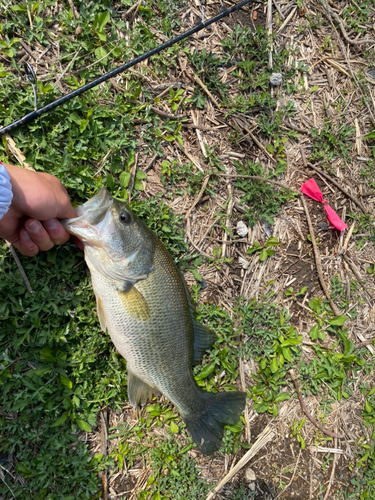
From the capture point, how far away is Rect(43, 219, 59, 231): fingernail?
2.32 m

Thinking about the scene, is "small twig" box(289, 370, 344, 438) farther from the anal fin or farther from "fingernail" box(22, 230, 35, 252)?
"fingernail" box(22, 230, 35, 252)

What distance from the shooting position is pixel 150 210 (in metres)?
2.89

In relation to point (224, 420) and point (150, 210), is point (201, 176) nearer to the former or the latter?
point (150, 210)

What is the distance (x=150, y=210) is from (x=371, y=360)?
2.99 m

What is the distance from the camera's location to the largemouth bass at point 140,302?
2324 millimetres

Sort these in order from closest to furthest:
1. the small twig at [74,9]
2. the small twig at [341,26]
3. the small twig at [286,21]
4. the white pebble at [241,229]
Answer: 1. the small twig at [74,9]
2. the white pebble at [241,229]
3. the small twig at [286,21]
4. the small twig at [341,26]

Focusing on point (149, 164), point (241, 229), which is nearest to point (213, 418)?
point (241, 229)

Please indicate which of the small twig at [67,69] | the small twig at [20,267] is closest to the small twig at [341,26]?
the small twig at [67,69]

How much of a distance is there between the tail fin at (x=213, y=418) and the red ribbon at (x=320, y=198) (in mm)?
2105

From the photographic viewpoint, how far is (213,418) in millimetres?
2818

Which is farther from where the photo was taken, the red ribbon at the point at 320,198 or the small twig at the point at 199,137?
the red ribbon at the point at 320,198

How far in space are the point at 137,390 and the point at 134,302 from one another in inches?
33.2

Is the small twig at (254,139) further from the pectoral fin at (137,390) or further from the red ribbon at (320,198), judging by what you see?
the pectoral fin at (137,390)

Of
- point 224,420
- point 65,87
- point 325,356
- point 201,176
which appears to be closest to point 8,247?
point 65,87
